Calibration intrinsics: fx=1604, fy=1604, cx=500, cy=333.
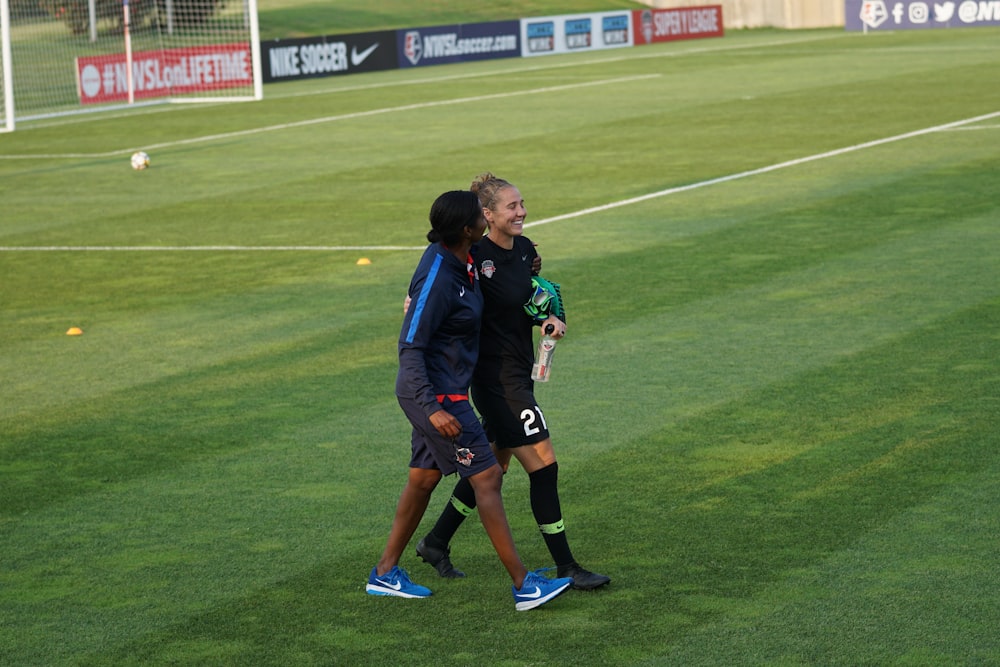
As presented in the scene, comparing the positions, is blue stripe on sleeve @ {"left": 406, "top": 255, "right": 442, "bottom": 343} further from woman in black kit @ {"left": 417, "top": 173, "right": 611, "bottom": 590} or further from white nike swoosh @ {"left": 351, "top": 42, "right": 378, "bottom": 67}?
white nike swoosh @ {"left": 351, "top": 42, "right": 378, "bottom": 67}

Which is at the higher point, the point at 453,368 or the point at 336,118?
the point at 336,118

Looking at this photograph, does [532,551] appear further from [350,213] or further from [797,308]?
[350,213]

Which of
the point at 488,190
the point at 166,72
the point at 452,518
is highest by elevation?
the point at 166,72

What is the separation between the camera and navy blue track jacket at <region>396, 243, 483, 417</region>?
661 cm

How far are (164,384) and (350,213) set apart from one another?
8.25 metres

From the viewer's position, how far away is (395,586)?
22.8ft

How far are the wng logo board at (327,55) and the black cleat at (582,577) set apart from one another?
3886 cm

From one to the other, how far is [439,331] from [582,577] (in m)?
A: 1.23

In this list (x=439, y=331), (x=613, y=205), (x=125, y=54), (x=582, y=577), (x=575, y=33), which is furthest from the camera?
(x=575, y=33)

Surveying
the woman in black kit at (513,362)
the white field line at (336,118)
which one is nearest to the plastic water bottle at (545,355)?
the woman in black kit at (513,362)

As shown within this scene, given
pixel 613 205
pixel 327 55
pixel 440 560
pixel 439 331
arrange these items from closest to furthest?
pixel 439 331 → pixel 440 560 → pixel 613 205 → pixel 327 55

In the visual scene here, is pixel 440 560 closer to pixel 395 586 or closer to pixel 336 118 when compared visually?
pixel 395 586

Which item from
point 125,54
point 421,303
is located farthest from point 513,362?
point 125,54

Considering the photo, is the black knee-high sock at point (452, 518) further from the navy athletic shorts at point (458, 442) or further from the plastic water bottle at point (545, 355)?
the plastic water bottle at point (545, 355)
